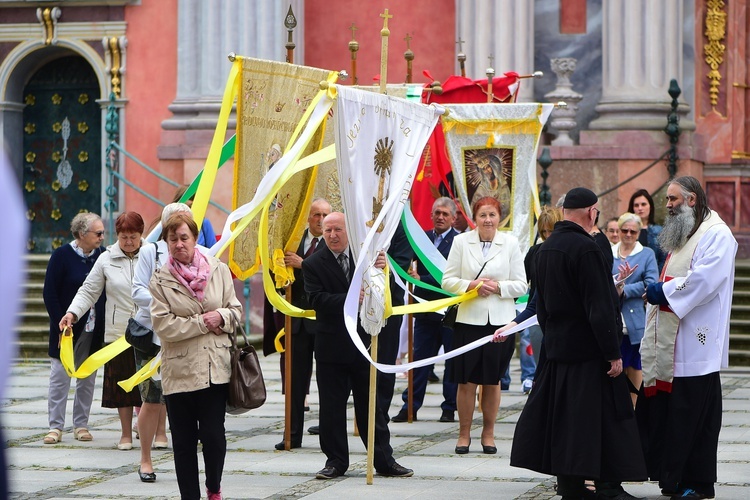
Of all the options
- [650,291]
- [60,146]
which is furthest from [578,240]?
[60,146]

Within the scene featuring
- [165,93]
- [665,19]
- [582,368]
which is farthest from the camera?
[165,93]

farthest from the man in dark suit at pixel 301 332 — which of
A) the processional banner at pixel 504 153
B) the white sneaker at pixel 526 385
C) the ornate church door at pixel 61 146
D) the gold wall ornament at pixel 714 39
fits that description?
the ornate church door at pixel 61 146

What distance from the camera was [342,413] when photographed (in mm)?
7871

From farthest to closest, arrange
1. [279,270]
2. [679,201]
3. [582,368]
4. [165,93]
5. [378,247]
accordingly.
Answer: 1. [165,93]
2. [279,270]
3. [378,247]
4. [679,201]
5. [582,368]

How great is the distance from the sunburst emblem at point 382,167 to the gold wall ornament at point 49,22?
1238 centimetres

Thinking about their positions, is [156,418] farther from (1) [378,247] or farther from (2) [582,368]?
(2) [582,368]

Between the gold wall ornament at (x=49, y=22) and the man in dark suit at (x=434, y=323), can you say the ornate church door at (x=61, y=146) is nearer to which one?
the gold wall ornament at (x=49, y=22)

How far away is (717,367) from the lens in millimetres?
6992

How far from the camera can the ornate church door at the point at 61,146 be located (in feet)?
64.2

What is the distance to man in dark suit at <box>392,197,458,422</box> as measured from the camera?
35.1 ft

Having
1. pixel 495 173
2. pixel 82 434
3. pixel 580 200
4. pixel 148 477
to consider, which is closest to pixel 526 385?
pixel 495 173

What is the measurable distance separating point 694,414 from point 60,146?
14505 mm

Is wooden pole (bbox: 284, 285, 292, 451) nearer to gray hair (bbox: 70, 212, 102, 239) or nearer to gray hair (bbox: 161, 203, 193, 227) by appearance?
gray hair (bbox: 70, 212, 102, 239)

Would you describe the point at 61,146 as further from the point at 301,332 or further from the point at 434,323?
the point at 301,332
